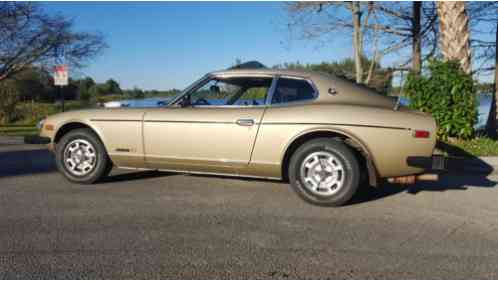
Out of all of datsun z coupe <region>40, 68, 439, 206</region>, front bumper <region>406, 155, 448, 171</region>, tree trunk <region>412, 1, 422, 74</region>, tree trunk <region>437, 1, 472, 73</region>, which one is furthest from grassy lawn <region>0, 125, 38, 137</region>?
tree trunk <region>412, 1, 422, 74</region>

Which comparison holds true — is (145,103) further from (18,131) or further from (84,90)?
(84,90)

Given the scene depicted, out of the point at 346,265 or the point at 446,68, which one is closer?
the point at 346,265

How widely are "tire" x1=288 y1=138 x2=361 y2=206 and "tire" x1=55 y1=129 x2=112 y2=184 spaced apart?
2.36 m

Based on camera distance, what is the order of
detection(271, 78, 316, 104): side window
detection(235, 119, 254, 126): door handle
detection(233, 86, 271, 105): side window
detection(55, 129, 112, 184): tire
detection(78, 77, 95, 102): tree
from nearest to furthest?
detection(235, 119, 254, 126): door handle < detection(271, 78, 316, 104): side window < detection(233, 86, 271, 105): side window < detection(55, 129, 112, 184): tire < detection(78, 77, 95, 102): tree

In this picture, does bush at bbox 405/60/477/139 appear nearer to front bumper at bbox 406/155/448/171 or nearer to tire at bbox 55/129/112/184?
front bumper at bbox 406/155/448/171

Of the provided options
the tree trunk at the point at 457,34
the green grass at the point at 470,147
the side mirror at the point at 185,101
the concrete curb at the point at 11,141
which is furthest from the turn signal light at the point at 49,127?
the tree trunk at the point at 457,34

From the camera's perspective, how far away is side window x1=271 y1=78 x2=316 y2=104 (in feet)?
14.0

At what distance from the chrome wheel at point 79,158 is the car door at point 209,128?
79 centimetres

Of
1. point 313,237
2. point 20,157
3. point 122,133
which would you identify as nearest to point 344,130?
point 313,237

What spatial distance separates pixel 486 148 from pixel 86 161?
21.9ft

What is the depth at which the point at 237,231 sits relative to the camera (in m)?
3.30

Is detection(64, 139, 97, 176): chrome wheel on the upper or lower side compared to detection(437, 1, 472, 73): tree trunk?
Result: lower

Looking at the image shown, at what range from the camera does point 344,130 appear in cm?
392

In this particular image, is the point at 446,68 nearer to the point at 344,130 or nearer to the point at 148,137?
the point at 344,130
